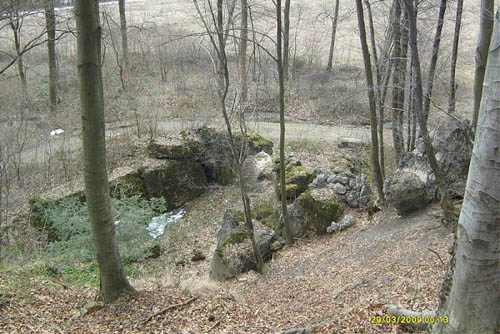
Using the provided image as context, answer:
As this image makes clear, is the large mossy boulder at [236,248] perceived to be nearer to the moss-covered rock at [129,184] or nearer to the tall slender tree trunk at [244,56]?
the tall slender tree trunk at [244,56]

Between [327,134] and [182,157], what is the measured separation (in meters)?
6.72

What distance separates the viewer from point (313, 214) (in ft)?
39.1

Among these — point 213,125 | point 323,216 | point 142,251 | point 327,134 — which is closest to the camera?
point 142,251

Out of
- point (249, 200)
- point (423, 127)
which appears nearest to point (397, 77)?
point (423, 127)

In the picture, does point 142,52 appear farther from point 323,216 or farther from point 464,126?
point 464,126

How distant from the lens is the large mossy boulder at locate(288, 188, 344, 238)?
Answer: 11.9 meters

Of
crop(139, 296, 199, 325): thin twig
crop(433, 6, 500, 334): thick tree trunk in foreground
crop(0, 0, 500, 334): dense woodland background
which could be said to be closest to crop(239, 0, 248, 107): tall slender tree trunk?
crop(0, 0, 500, 334): dense woodland background

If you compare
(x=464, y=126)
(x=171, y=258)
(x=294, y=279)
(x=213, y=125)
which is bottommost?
(x=171, y=258)

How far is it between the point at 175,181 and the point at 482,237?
13801 millimetres

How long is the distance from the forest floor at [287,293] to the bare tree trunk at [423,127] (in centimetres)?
38

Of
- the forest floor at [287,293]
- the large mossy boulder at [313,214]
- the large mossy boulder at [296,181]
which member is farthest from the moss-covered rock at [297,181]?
the forest floor at [287,293]

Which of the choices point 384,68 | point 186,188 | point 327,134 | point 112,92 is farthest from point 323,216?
point 112,92

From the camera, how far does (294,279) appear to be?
9344 mm
